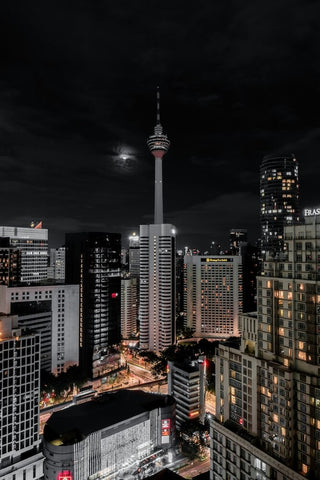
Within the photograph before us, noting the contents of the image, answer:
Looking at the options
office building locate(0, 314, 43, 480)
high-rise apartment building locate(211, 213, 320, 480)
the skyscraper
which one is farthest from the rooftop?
the skyscraper

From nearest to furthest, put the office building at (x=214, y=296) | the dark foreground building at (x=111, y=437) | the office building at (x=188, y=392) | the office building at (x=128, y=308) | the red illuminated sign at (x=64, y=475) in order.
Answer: the red illuminated sign at (x=64, y=475) < the dark foreground building at (x=111, y=437) < the office building at (x=188, y=392) < the office building at (x=214, y=296) < the office building at (x=128, y=308)

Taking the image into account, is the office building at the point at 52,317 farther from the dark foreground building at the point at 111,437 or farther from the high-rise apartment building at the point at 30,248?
the high-rise apartment building at the point at 30,248

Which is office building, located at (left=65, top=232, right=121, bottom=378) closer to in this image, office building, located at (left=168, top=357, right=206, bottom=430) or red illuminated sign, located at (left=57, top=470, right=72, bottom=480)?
office building, located at (left=168, top=357, right=206, bottom=430)

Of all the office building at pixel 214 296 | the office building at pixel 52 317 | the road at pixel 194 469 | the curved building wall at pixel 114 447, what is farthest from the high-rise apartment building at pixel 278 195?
the road at pixel 194 469

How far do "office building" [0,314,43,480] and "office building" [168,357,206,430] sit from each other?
2850cm

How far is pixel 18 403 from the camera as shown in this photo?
168 feet

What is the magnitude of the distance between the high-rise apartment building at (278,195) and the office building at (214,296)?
30429 mm

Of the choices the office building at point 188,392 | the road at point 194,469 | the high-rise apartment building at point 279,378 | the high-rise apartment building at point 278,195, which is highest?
the high-rise apartment building at point 278,195

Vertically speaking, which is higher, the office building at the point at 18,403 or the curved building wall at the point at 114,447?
the office building at the point at 18,403

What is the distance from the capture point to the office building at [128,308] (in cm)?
14600

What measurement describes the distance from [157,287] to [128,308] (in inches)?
1300

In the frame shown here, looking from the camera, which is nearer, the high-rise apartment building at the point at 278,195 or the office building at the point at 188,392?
the office building at the point at 188,392

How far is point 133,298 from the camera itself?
15050 centimetres

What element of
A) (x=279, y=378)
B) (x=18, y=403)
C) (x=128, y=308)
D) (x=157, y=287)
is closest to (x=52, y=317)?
(x=157, y=287)
